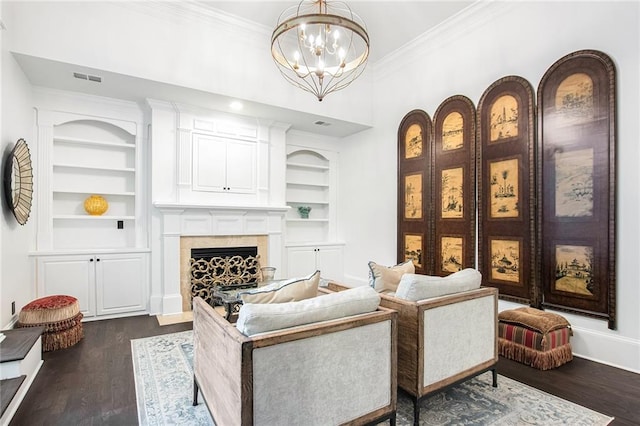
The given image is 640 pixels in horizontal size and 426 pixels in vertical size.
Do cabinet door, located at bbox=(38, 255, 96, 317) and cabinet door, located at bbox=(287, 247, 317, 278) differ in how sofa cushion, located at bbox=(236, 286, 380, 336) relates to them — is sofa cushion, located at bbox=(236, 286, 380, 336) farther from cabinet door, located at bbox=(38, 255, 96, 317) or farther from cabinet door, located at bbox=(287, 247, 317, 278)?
cabinet door, located at bbox=(287, 247, 317, 278)

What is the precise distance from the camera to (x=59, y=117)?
425 centimetres

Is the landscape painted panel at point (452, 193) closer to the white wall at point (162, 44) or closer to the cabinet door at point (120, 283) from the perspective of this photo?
the white wall at point (162, 44)

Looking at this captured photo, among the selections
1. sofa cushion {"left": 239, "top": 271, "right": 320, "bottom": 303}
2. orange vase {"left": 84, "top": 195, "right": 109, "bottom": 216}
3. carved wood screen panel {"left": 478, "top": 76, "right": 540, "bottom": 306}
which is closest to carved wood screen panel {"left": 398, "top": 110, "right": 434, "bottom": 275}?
carved wood screen panel {"left": 478, "top": 76, "right": 540, "bottom": 306}

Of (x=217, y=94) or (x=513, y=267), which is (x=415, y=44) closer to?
(x=217, y=94)

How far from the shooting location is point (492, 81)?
4.04 meters

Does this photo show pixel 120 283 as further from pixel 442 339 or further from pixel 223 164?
pixel 442 339

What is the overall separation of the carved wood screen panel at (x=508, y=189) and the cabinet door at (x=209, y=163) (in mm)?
3500

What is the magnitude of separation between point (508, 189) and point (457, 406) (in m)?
2.47

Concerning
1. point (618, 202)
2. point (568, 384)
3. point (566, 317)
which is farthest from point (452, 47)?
point (568, 384)

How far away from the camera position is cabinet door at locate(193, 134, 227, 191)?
482cm

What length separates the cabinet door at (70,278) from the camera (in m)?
4.04

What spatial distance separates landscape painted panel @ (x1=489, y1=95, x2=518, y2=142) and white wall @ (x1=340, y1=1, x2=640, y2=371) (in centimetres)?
29

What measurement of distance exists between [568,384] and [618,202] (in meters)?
1.62

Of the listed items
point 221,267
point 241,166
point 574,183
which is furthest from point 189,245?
point 574,183
